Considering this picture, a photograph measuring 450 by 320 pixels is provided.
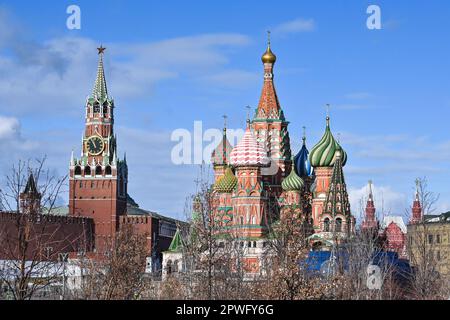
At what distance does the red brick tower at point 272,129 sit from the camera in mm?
72500

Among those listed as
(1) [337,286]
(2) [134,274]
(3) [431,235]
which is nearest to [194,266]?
(2) [134,274]

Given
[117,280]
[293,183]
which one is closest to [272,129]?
[293,183]

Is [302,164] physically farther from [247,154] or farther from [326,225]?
[326,225]

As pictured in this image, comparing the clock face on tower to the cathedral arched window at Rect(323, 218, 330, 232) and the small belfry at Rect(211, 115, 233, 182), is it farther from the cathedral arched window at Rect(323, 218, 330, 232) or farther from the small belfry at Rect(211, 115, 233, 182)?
the cathedral arched window at Rect(323, 218, 330, 232)

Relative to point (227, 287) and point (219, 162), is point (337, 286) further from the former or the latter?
point (219, 162)

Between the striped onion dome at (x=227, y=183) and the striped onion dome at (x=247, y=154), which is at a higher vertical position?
the striped onion dome at (x=247, y=154)

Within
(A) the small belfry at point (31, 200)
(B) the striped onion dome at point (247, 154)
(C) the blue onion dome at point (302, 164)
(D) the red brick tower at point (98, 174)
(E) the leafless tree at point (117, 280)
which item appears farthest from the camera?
(D) the red brick tower at point (98, 174)

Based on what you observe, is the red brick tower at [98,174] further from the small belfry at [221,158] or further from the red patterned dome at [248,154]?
the red patterned dome at [248,154]

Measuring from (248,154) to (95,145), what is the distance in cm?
3332

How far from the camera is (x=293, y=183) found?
69.8 m

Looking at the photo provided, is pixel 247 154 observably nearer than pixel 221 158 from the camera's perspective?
Yes

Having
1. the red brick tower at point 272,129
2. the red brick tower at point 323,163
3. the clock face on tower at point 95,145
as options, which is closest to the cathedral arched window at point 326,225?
the red brick tower at point 323,163

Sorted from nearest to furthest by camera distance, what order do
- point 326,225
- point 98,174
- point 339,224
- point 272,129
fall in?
point 339,224
point 326,225
point 272,129
point 98,174

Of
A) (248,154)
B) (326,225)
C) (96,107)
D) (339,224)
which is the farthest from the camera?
(96,107)
